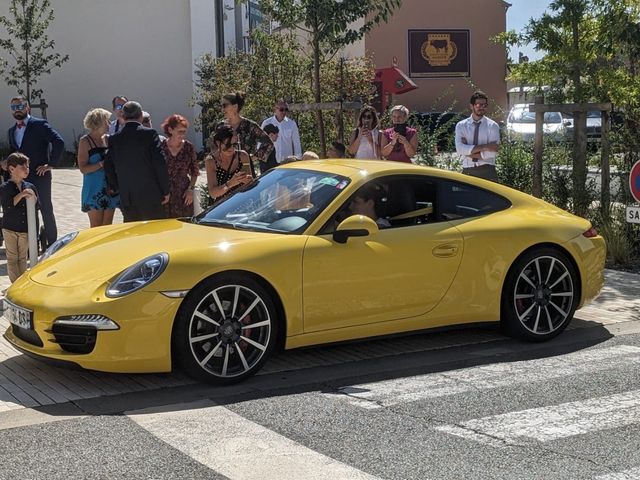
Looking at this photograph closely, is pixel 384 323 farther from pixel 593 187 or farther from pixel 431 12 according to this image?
pixel 431 12

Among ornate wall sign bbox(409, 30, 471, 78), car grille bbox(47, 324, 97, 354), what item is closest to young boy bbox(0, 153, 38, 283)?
car grille bbox(47, 324, 97, 354)

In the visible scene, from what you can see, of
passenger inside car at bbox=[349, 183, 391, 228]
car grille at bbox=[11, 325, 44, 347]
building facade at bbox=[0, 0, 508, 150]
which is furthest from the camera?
building facade at bbox=[0, 0, 508, 150]

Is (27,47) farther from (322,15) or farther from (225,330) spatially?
(225,330)

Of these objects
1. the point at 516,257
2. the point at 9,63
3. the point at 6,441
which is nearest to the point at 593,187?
the point at 516,257

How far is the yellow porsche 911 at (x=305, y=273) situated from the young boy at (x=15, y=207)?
1.96 m

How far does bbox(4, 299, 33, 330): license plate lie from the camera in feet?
20.4

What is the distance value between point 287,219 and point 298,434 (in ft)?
6.39

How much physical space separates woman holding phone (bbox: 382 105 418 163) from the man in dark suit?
125 inches

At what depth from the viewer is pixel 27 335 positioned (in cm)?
629

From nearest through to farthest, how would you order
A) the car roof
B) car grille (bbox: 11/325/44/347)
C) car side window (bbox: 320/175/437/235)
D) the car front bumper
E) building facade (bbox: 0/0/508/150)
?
1. the car front bumper
2. car grille (bbox: 11/325/44/347)
3. car side window (bbox: 320/175/437/235)
4. the car roof
5. building facade (bbox: 0/0/508/150)

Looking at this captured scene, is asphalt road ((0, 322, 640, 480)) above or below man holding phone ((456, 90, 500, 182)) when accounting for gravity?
below

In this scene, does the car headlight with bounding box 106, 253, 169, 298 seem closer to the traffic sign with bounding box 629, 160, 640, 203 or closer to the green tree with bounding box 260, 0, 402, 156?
the traffic sign with bounding box 629, 160, 640, 203

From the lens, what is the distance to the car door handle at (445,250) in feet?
22.8

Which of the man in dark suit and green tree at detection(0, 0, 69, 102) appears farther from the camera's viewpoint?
green tree at detection(0, 0, 69, 102)
